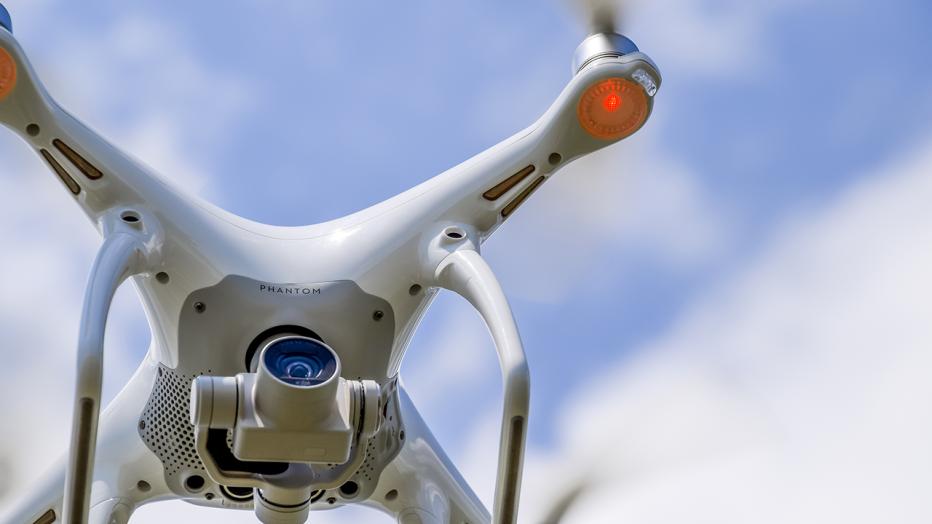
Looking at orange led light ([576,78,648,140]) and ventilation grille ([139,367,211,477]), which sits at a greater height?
orange led light ([576,78,648,140])

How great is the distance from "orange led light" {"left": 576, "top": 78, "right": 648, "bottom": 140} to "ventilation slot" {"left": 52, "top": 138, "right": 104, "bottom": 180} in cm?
207

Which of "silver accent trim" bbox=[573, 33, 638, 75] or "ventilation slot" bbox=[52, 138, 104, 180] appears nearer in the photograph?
"ventilation slot" bbox=[52, 138, 104, 180]

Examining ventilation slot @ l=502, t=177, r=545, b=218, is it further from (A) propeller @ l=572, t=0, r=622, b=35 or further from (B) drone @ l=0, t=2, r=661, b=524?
(A) propeller @ l=572, t=0, r=622, b=35

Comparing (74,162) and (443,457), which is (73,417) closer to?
(74,162)

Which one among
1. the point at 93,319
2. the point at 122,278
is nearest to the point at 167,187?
the point at 122,278

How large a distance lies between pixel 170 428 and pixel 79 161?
1190 millimetres

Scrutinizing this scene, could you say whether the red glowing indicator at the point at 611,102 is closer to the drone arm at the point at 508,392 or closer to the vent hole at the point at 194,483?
the drone arm at the point at 508,392

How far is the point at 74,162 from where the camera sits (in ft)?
21.0

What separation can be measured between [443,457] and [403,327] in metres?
0.85

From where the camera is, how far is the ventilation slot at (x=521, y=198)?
6.73 m

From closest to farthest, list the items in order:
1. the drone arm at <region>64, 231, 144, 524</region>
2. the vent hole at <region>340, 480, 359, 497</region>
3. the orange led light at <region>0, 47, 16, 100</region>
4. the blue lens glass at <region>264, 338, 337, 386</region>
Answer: the drone arm at <region>64, 231, 144, 524</region>
the blue lens glass at <region>264, 338, 337, 386</region>
the orange led light at <region>0, 47, 16, 100</region>
the vent hole at <region>340, 480, 359, 497</region>

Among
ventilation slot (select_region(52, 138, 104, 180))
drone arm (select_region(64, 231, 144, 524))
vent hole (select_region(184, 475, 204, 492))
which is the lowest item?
drone arm (select_region(64, 231, 144, 524))

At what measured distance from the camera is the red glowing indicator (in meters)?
6.61

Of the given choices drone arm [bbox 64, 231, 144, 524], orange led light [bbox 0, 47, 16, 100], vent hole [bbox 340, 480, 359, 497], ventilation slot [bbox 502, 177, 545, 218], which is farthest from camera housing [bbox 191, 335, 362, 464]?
orange led light [bbox 0, 47, 16, 100]
